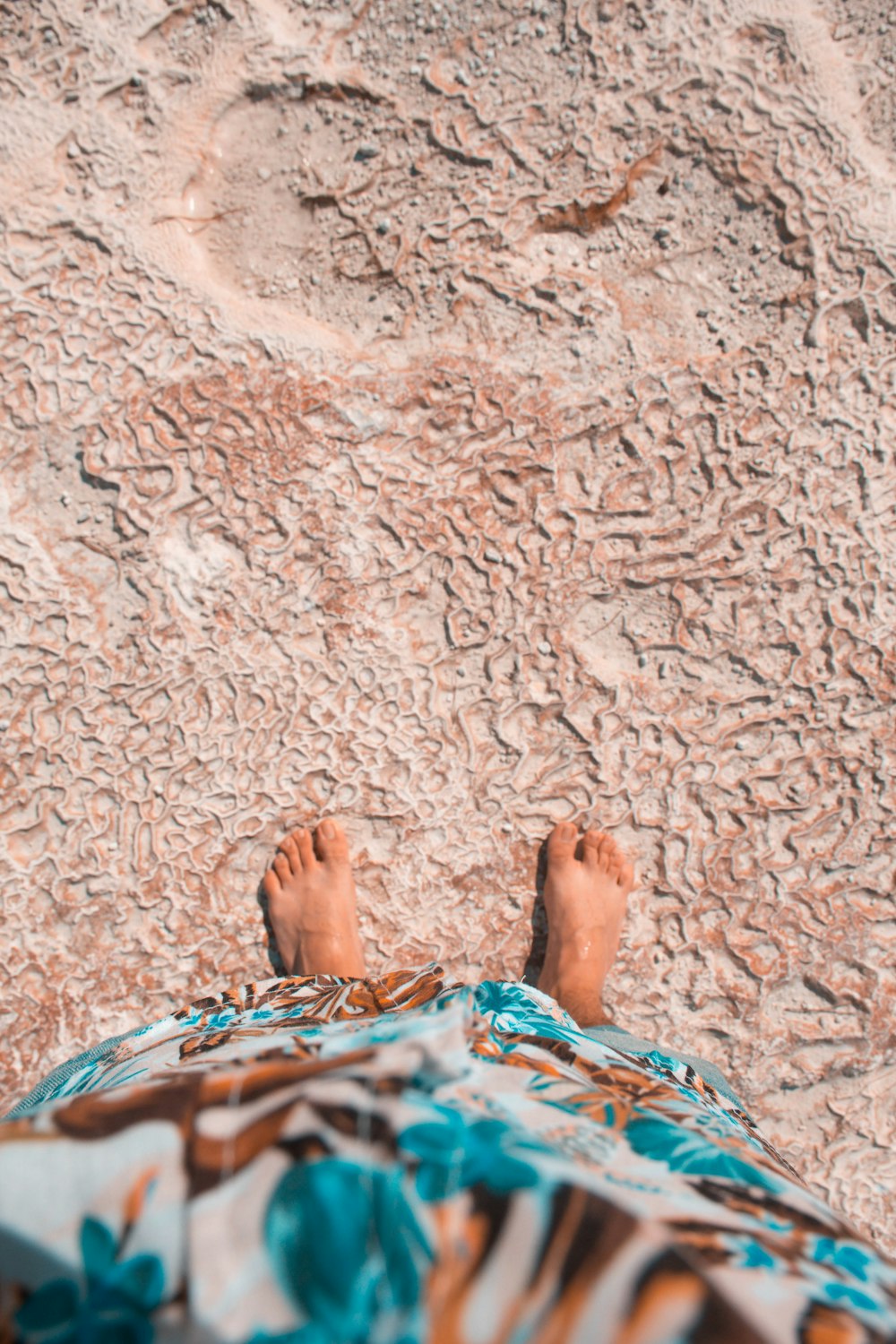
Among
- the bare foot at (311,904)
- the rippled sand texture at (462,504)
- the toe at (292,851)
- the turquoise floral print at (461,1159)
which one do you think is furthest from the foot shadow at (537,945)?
the turquoise floral print at (461,1159)

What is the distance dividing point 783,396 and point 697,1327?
121 cm

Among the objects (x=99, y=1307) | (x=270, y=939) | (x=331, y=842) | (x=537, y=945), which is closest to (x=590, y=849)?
(x=537, y=945)

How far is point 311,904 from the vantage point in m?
1.27

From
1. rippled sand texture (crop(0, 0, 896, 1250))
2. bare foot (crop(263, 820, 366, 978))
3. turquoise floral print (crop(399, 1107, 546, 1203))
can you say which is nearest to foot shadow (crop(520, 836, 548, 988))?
rippled sand texture (crop(0, 0, 896, 1250))

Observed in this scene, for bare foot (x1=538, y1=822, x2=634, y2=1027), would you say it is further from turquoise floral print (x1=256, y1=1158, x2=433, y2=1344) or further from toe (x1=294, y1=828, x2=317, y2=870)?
turquoise floral print (x1=256, y1=1158, x2=433, y2=1344)

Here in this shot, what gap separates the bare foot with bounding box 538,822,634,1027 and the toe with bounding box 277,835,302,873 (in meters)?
0.38

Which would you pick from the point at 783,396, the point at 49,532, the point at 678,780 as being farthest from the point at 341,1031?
the point at 783,396

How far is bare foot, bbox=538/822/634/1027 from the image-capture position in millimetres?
1293

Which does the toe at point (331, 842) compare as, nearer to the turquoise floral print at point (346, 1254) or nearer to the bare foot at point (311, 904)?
the bare foot at point (311, 904)

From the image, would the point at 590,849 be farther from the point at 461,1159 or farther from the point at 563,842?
the point at 461,1159

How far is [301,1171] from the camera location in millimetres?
544

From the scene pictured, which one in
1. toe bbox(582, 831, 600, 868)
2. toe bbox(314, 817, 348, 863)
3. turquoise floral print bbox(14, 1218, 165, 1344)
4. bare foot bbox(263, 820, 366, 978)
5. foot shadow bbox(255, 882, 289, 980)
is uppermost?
turquoise floral print bbox(14, 1218, 165, 1344)

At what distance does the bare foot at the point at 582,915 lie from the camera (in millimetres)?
1293

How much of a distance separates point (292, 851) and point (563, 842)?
1.34 ft
